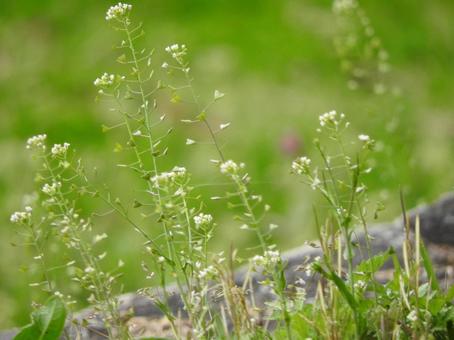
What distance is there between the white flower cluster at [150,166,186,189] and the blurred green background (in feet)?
9.23

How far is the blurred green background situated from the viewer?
5.29 m

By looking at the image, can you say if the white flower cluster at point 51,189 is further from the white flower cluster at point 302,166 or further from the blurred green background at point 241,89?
the blurred green background at point 241,89

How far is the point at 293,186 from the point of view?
5516 millimetres

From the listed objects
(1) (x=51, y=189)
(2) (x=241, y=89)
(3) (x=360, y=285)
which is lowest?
(3) (x=360, y=285)

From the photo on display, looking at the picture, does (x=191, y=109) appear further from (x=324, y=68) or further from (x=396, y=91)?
(x=396, y=91)

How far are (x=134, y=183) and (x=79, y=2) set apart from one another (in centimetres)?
269

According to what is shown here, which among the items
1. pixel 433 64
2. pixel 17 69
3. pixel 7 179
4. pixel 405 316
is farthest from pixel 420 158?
pixel 405 316

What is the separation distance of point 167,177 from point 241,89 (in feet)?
15.0

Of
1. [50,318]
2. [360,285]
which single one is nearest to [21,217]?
[50,318]

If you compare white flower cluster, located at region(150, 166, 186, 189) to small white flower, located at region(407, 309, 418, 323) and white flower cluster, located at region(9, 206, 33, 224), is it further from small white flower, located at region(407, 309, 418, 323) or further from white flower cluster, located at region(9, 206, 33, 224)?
small white flower, located at region(407, 309, 418, 323)

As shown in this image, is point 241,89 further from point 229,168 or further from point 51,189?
point 229,168

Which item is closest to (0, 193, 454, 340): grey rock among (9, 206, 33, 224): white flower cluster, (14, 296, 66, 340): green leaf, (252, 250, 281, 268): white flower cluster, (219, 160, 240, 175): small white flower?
(14, 296, 66, 340): green leaf

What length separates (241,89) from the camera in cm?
643

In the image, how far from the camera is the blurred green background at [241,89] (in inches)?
208
